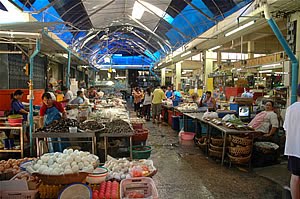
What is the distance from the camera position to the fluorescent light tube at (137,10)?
35.6 feet

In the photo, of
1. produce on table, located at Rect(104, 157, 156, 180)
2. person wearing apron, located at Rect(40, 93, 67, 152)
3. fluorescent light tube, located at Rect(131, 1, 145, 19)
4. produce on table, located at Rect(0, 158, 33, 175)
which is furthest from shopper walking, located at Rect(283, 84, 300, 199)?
fluorescent light tube, located at Rect(131, 1, 145, 19)

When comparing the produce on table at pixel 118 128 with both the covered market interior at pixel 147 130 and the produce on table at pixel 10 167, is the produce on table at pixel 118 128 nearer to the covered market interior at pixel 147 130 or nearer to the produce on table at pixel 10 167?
the covered market interior at pixel 147 130

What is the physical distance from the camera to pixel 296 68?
631 cm

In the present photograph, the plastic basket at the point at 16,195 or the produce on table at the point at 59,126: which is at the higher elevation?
the produce on table at the point at 59,126

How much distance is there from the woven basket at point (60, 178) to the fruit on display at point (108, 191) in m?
0.26

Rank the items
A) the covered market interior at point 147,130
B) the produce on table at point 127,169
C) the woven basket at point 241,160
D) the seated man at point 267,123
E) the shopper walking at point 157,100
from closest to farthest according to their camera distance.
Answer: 1. the covered market interior at point 147,130
2. the produce on table at point 127,169
3. the woven basket at point 241,160
4. the seated man at point 267,123
5. the shopper walking at point 157,100

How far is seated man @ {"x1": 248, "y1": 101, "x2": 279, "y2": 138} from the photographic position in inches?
258

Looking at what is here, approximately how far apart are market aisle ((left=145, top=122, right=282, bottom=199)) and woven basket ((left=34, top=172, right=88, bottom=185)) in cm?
203

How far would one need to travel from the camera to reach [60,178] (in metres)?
2.98

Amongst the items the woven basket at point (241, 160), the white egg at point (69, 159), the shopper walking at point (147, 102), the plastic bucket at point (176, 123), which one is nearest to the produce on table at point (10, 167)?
the white egg at point (69, 159)

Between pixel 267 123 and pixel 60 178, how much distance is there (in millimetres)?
5150

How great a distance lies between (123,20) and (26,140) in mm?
8705

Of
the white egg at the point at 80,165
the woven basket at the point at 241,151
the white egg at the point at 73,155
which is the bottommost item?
the woven basket at the point at 241,151

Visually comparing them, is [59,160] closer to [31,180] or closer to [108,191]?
[31,180]
